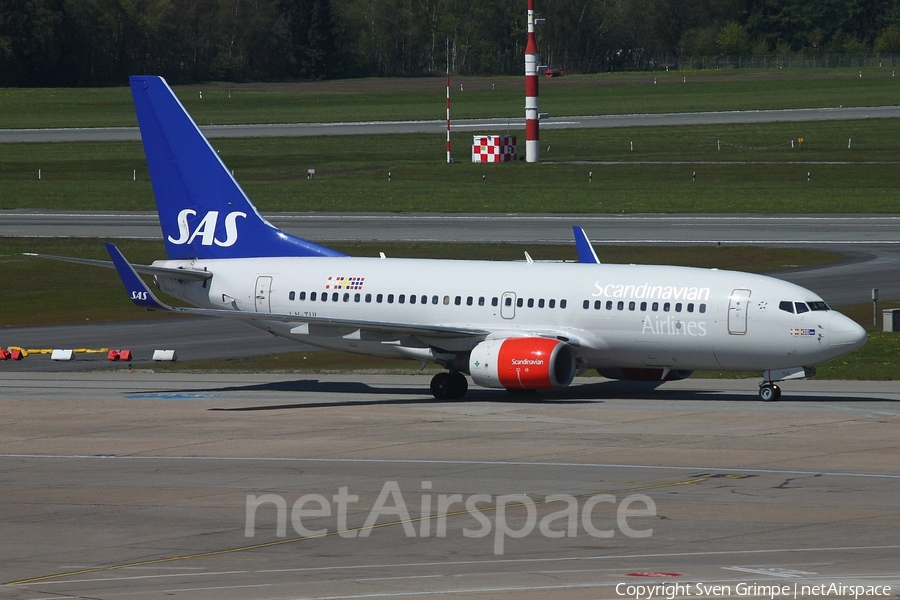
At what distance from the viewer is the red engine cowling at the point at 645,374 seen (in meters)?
41.9

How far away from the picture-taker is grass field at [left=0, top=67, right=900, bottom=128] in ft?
538

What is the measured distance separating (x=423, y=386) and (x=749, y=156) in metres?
82.9

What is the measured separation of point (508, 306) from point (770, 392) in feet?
25.9

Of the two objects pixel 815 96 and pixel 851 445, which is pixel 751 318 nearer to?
pixel 851 445

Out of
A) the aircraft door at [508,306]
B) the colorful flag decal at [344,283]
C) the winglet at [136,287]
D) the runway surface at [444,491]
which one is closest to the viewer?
the runway surface at [444,491]

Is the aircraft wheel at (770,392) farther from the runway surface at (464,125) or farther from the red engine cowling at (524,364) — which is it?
the runway surface at (464,125)

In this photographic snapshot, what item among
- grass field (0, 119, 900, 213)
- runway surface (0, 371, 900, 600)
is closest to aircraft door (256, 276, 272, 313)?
runway surface (0, 371, 900, 600)

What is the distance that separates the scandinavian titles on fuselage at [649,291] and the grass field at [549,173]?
53.4m

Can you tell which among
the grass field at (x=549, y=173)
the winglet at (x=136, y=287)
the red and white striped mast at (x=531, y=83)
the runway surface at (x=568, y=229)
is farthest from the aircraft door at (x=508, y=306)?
the red and white striped mast at (x=531, y=83)

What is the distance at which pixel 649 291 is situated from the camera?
3994 centimetres

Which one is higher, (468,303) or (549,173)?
(468,303)

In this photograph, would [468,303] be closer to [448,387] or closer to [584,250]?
[448,387]

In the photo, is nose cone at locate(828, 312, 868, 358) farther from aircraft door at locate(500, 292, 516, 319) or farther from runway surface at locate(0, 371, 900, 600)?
aircraft door at locate(500, 292, 516, 319)

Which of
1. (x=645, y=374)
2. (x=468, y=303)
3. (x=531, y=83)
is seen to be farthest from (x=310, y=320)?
(x=531, y=83)
